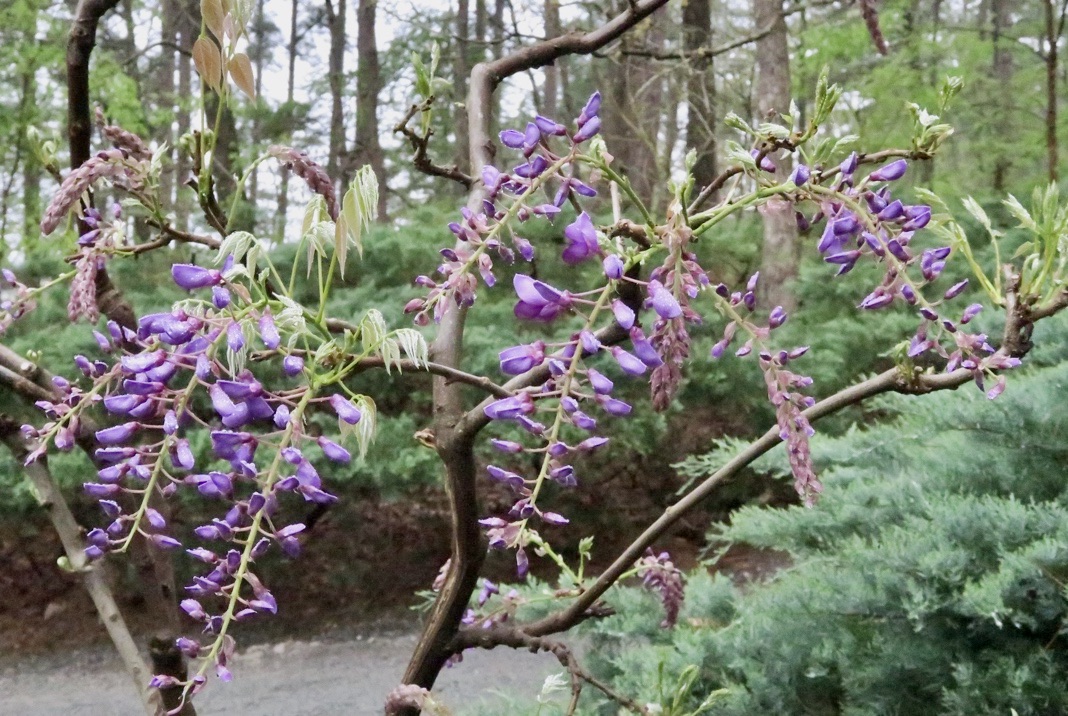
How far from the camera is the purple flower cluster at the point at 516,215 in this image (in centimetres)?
53

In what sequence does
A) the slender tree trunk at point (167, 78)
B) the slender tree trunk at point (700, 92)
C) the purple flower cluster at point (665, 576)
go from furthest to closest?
the slender tree trunk at point (167, 78)
the slender tree trunk at point (700, 92)
the purple flower cluster at point (665, 576)

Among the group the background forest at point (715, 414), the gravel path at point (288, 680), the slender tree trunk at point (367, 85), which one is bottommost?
the gravel path at point (288, 680)

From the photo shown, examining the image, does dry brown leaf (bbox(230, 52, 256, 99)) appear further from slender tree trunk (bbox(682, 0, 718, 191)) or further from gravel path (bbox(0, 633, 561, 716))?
Result: slender tree trunk (bbox(682, 0, 718, 191))

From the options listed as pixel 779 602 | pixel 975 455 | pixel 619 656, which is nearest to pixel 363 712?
pixel 619 656

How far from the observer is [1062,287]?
0.70 metres

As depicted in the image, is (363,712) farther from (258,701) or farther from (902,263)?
(902,263)

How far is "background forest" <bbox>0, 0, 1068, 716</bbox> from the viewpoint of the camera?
1371 mm

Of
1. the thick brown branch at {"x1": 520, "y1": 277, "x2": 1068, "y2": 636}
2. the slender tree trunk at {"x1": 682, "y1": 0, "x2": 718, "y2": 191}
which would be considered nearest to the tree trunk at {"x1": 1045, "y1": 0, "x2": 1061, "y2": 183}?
the slender tree trunk at {"x1": 682, "y1": 0, "x2": 718, "y2": 191}

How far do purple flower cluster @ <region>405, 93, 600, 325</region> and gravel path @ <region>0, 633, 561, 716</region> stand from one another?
2.36 m

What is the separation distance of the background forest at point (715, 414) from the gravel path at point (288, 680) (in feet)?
0.92

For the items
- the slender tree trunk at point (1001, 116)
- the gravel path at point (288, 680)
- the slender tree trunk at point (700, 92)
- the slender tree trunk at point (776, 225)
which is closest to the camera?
the gravel path at point (288, 680)

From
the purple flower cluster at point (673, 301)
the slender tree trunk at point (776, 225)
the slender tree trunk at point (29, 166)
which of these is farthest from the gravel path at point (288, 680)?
the slender tree trunk at point (29, 166)

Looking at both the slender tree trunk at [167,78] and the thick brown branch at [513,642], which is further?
the slender tree trunk at [167,78]

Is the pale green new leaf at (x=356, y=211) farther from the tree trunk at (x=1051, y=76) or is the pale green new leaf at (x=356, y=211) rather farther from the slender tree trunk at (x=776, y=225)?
the tree trunk at (x=1051, y=76)
